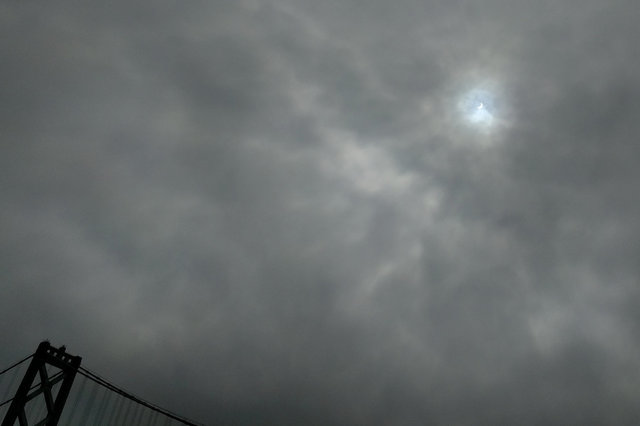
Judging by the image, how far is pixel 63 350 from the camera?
65.4 ft

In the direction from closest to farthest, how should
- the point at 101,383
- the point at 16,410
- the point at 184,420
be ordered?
the point at 16,410, the point at 101,383, the point at 184,420

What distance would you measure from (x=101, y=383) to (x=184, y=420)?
9.13 m

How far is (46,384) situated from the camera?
18922 mm

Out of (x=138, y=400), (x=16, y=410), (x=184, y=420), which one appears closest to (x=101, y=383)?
(x=138, y=400)

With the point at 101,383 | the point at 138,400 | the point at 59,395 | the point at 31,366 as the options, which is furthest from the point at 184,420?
the point at 31,366

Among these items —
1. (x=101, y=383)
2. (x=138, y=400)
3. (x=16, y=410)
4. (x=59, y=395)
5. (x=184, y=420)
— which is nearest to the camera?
(x=16, y=410)

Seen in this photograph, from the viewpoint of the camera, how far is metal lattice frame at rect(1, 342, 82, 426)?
17.9 metres

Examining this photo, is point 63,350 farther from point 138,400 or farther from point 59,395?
point 138,400

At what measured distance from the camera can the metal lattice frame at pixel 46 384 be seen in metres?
17.9

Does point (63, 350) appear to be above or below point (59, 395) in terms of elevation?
above

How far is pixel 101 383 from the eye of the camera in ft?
77.0

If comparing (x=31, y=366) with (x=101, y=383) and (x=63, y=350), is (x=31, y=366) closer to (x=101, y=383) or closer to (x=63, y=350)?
(x=63, y=350)

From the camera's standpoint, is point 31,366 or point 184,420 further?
point 184,420

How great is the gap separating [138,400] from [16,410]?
30.8ft
